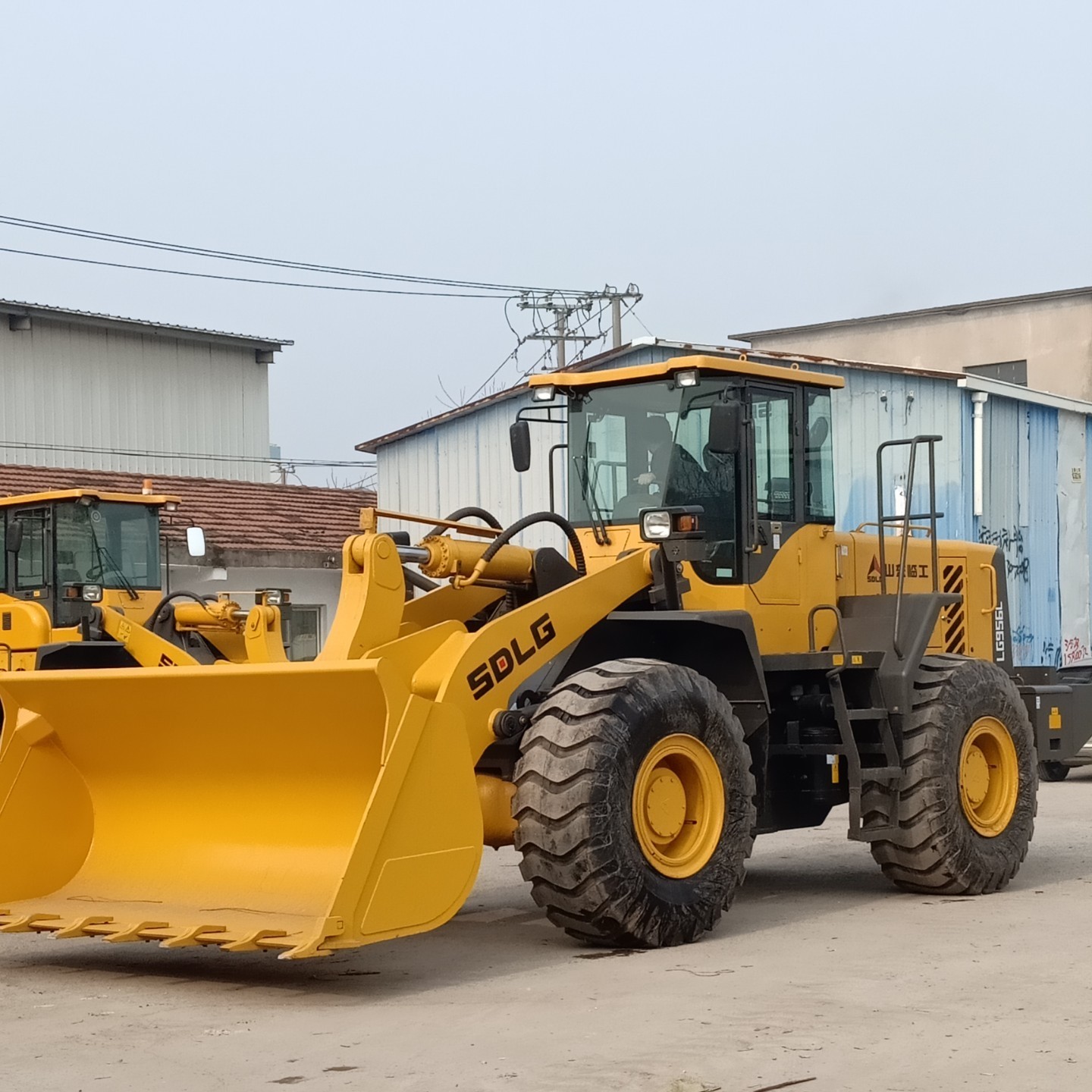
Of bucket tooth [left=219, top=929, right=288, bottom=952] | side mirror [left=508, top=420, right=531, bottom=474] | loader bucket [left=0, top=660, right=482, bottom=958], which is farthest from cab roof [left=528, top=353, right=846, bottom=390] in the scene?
bucket tooth [left=219, top=929, right=288, bottom=952]

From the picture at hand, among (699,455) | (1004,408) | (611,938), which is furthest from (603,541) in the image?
(1004,408)

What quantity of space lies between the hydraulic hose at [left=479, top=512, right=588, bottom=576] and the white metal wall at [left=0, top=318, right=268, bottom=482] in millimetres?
25545

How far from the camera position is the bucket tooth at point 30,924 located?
8.01 metres

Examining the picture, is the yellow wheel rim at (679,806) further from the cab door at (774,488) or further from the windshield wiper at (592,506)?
the windshield wiper at (592,506)

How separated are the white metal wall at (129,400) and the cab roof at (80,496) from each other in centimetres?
1668

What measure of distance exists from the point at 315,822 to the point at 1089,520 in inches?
753

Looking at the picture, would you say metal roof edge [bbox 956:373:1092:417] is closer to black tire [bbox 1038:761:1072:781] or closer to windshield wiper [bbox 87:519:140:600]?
black tire [bbox 1038:761:1072:781]

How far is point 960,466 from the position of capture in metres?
22.6

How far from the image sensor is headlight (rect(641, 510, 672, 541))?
962cm

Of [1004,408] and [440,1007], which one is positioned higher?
[1004,408]

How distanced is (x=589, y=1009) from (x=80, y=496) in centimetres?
1144

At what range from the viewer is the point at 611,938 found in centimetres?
850

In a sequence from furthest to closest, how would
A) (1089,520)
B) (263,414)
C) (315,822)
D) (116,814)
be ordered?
1. (263,414)
2. (1089,520)
3. (116,814)
4. (315,822)

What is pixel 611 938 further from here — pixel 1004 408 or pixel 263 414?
pixel 263 414
